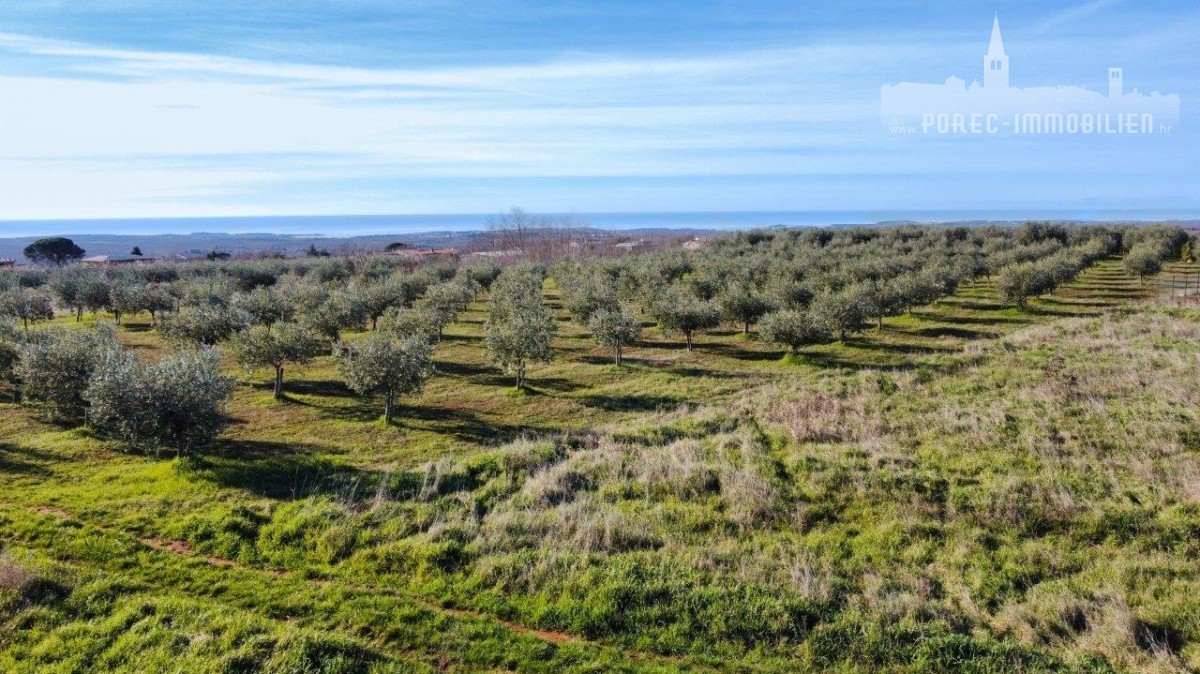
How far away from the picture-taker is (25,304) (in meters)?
53.0

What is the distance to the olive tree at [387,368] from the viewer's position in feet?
99.1

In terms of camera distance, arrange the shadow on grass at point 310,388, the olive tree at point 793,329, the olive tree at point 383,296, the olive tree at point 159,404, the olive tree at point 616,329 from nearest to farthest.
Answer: the olive tree at point 159,404 → the shadow on grass at point 310,388 → the olive tree at point 616,329 → the olive tree at point 793,329 → the olive tree at point 383,296

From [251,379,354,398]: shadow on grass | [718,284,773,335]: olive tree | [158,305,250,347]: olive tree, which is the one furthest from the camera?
[718,284,773,335]: olive tree

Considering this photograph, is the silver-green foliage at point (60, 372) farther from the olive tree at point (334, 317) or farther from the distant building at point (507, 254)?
the distant building at point (507, 254)

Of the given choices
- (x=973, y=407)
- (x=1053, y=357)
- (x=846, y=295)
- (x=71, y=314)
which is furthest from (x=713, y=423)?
(x=71, y=314)

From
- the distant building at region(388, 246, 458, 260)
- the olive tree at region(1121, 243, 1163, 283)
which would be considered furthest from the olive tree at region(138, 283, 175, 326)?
the olive tree at region(1121, 243, 1163, 283)

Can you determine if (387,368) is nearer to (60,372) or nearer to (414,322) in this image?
(60,372)

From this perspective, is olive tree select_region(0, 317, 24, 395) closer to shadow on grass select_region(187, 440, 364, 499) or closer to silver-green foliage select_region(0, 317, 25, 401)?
silver-green foliage select_region(0, 317, 25, 401)

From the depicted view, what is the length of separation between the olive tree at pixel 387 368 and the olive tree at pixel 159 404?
687 cm

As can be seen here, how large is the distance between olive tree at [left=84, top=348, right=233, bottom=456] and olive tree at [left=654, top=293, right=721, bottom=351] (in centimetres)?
3059

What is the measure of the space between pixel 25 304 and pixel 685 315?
54435 mm

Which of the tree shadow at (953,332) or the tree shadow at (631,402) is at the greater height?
the tree shadow at (953,332)

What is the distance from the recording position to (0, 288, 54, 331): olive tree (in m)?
51.6

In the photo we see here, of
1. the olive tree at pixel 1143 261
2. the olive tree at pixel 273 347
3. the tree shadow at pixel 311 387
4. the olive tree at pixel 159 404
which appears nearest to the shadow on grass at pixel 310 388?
the tree shadow at pixel 311 387
